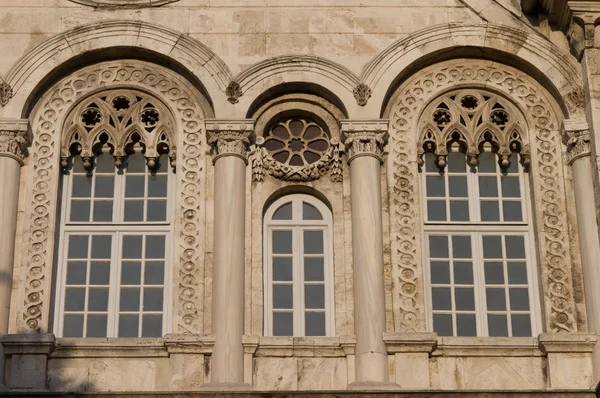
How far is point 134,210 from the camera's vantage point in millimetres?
19141

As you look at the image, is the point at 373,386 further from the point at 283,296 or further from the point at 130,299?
the point at 130,299

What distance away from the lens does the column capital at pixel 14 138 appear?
18812mm

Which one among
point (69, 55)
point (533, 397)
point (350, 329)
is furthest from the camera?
point (69, 55)

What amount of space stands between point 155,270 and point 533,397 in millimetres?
5025

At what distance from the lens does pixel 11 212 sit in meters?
18.5

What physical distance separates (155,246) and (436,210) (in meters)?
3.66

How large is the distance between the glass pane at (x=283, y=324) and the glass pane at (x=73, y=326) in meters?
2.42

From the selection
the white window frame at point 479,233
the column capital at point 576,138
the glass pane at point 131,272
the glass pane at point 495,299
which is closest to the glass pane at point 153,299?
the glass pane at point 131,272

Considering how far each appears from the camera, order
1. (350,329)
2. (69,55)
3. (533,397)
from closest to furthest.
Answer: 1. (533,397)
2. (350,329)
3. (69,55)

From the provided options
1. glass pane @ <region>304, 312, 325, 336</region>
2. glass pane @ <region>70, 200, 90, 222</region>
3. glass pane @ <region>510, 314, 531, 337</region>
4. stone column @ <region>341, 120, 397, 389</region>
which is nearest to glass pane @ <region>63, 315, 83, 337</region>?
glass pane @ <region>70, 200, 90, 222</region>

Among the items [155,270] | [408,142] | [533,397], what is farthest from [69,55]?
[533,397]

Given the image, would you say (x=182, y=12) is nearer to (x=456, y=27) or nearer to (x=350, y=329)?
(x=456, y=27)

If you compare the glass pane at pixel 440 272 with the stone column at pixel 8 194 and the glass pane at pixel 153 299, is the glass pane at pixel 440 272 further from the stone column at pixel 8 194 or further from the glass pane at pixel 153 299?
the stone column at pixel 8 194

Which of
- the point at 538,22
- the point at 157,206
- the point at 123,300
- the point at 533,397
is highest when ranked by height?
the point at 538,22
